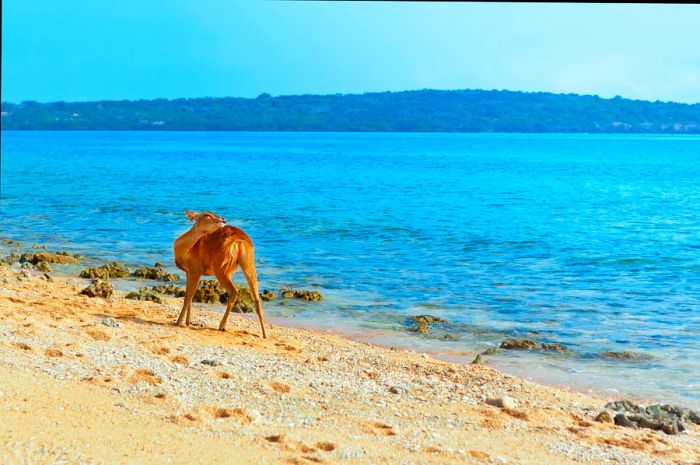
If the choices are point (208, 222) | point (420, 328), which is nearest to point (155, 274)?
point (420, 328)

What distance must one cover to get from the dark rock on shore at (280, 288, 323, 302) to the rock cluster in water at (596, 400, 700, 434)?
7211mm

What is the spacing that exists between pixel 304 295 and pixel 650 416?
8027 millimetres

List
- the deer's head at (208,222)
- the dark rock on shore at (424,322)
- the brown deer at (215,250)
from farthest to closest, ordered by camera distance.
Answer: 1. the dark rock on shore at (424,322)
2. the brown deer at (215,250)
3. the deer's head at (208,222)

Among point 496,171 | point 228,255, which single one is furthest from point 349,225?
point 496,171

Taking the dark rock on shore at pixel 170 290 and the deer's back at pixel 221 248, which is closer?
the deer's back at pixel 221 248

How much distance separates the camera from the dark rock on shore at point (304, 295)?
15.7 meters

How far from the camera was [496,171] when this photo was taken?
73812 mm

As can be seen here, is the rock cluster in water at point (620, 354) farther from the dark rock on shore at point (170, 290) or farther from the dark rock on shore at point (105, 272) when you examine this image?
the dark rock on shore at point (105, 272)

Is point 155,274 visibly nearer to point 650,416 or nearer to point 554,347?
point 554,347

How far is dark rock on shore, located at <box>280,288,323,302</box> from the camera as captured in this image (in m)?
15.7

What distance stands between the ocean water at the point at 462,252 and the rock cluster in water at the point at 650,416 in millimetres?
1214

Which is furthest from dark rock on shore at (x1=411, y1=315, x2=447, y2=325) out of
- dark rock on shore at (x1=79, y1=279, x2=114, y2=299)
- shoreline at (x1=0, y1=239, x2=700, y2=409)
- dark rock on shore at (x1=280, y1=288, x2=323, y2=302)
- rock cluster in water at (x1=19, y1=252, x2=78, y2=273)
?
rock cluster in water at (x1=19, y1=252, x2=78, y2=273)

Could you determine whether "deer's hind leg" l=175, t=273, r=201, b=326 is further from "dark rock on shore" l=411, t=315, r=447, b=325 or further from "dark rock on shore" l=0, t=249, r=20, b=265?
"dark rock on shore" l=0, t=249, r=20, b=265

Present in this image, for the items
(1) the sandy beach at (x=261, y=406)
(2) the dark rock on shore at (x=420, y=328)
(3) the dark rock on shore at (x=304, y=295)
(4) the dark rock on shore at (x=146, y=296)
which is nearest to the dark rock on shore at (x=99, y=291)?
(4) the dark rock on shore at (x=146, y=296)
